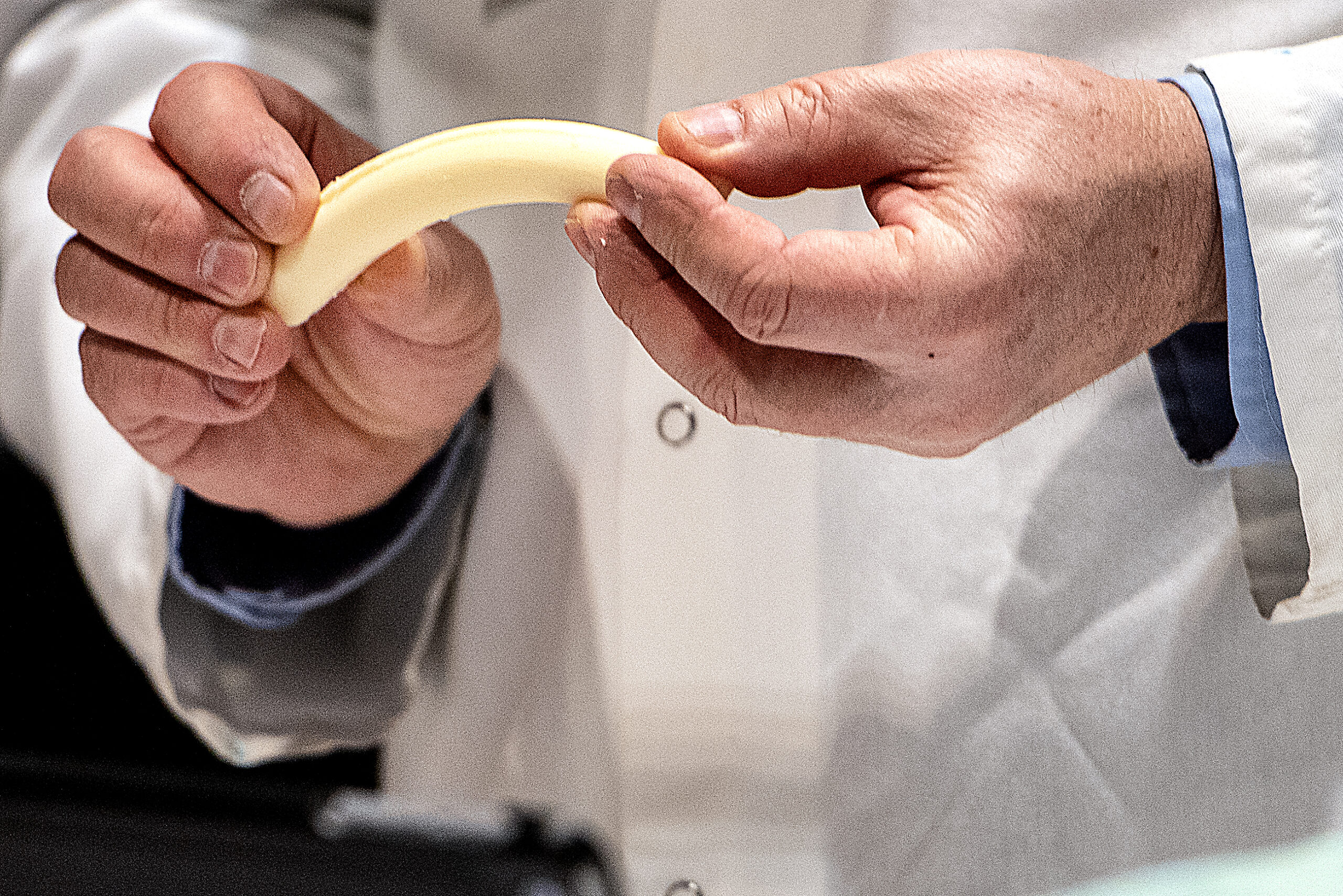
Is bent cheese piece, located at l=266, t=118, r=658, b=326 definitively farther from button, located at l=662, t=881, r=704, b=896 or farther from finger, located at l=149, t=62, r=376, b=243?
button, located at l=662, t=881, r=704, b=896

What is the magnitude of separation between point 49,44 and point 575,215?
1.49 ft

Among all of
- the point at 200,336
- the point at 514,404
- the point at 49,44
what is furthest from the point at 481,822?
the point at 49,44

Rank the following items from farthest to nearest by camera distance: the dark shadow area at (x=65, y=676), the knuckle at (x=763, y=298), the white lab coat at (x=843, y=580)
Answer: the dark shadow area at (x=65, y=676) → the white lab coat at (x=843, y=580) → the knuckle at (x=763, y=298)

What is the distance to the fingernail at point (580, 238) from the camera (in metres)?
0.23

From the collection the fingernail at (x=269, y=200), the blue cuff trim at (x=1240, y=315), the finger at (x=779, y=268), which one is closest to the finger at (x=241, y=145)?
the fingernail at (x=269, y=200)

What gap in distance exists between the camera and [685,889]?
1.19 ft

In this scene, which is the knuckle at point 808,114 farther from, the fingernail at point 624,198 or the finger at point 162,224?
the finger at point 162,224

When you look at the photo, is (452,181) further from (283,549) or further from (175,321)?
(283,549)

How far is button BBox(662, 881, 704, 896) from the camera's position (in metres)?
0.36

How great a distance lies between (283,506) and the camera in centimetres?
37

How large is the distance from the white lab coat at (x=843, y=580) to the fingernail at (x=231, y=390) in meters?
0.13

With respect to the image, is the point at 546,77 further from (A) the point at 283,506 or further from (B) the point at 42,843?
(B) the point at 42,843

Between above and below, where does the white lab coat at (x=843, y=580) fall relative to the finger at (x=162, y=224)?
below

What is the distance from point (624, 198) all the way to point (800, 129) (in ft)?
0.13
